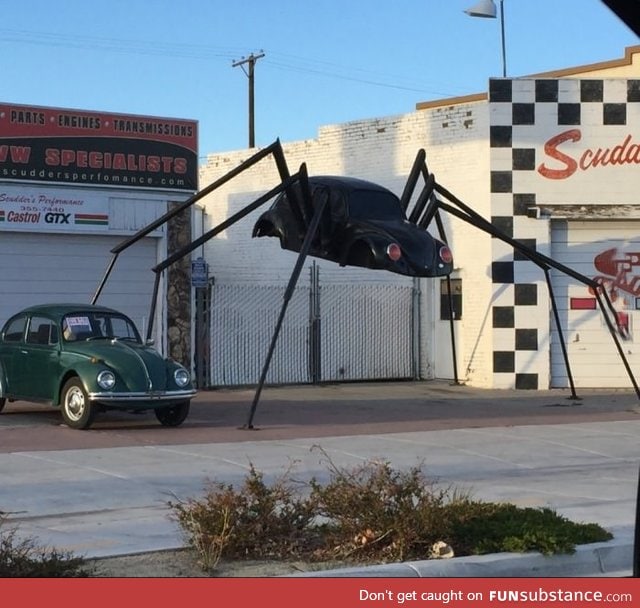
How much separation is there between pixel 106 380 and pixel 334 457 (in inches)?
138

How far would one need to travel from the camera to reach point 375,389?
21.3m

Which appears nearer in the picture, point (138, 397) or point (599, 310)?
point (138, 397)

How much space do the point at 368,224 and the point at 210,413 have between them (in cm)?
379

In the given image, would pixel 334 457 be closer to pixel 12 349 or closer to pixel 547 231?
pixel 12 349

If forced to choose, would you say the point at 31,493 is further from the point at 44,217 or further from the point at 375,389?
the point at 375,389

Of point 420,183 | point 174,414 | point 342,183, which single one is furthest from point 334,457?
point 420,183

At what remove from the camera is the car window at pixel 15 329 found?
15.9 metres

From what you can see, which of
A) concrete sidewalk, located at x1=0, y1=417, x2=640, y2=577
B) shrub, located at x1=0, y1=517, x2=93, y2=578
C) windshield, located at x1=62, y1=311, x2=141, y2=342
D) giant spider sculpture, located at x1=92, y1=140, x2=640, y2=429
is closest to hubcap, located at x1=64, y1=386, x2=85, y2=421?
windshield, located at x1=62, y1=311, x2=141, y2=342

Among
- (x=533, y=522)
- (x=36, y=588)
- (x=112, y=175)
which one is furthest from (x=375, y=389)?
(x=36, y=588)

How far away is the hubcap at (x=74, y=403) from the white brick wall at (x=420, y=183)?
9.25 m

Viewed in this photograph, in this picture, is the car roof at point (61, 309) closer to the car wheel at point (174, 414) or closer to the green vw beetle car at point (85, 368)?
the green vw beetle car at point (85, 368)

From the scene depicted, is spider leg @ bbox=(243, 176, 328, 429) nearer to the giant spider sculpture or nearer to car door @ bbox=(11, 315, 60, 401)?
the giant spider sculpture

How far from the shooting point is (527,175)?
2106cm

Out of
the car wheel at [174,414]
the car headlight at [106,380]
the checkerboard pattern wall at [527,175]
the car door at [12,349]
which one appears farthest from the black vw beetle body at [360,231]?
the checkerboard pattern wall at [527,175]
